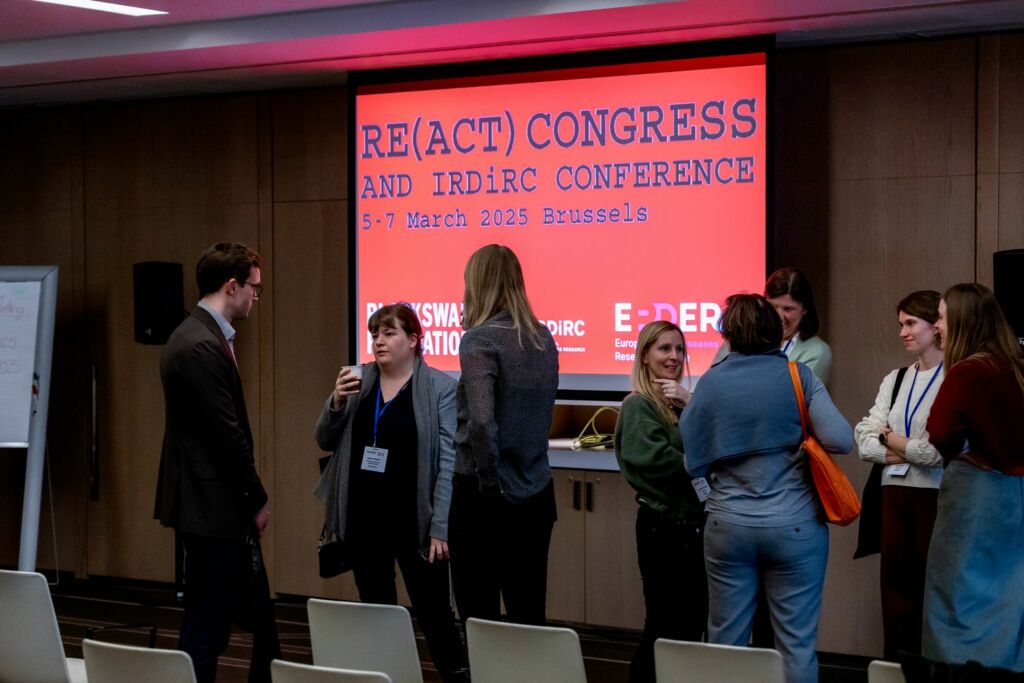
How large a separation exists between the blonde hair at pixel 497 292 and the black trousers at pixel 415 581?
833 millimetres

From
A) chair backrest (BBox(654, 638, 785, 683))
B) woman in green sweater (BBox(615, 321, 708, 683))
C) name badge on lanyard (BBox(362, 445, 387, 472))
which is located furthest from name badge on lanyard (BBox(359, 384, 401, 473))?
chair backrest (BBox(654, 638, 785, 683))

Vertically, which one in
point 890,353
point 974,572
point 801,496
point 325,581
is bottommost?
point 325,581

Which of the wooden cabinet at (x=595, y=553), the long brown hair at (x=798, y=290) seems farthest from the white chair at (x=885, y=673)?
the wooden cabinet at (x=595, y=553)

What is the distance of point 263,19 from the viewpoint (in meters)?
5.89

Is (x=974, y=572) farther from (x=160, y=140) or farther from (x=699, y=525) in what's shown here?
(x=160, y=140)

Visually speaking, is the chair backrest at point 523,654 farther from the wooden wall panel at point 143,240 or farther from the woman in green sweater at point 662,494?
the wooden wall panel at point 143,240

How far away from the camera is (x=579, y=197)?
20.0ft

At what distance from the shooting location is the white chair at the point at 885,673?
2707 millimetres

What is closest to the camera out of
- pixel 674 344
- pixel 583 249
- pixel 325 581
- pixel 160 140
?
pixel 674 344

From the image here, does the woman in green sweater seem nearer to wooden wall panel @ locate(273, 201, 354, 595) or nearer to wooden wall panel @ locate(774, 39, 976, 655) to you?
wooden wall panel @ locate(774, 39, 976, 655)

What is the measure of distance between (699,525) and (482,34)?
2584mm

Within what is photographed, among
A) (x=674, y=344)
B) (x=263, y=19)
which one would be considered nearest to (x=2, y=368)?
(x=263, y=19)

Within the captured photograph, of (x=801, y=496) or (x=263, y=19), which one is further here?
(x=263, y=19)

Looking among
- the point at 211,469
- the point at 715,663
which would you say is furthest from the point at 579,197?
→ the point at 715,663
